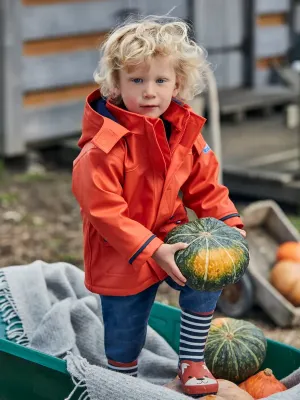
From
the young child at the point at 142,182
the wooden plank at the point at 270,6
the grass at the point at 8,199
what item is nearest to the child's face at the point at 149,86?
the young child at the point at 142,182

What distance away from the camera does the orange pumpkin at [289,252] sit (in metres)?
4.80

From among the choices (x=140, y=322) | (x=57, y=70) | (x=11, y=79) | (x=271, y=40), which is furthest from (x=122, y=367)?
(x=271, y=40)

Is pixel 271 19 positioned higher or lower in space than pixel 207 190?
lower

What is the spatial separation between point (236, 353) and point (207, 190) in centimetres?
61

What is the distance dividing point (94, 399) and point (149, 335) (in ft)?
2.59

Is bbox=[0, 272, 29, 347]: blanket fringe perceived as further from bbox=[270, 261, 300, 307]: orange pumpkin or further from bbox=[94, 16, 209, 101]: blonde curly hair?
bbox=[270, 261, 300, 307]: orange pumpkin

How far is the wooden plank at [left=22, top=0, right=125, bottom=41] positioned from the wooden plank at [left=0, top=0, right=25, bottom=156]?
0.54 feet

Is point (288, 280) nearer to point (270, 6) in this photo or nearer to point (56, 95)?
point (56, 95)

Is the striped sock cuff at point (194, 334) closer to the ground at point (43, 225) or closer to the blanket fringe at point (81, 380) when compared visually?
the blanket fringe at point (81, 380)

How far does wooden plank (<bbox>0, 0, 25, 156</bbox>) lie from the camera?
275 inches

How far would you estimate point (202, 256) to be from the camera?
294 cm

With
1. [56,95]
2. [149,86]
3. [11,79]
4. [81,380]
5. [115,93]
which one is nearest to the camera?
[81,380]

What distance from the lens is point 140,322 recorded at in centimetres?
321

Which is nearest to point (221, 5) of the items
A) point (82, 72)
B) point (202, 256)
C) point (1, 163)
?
point (82, 72)
